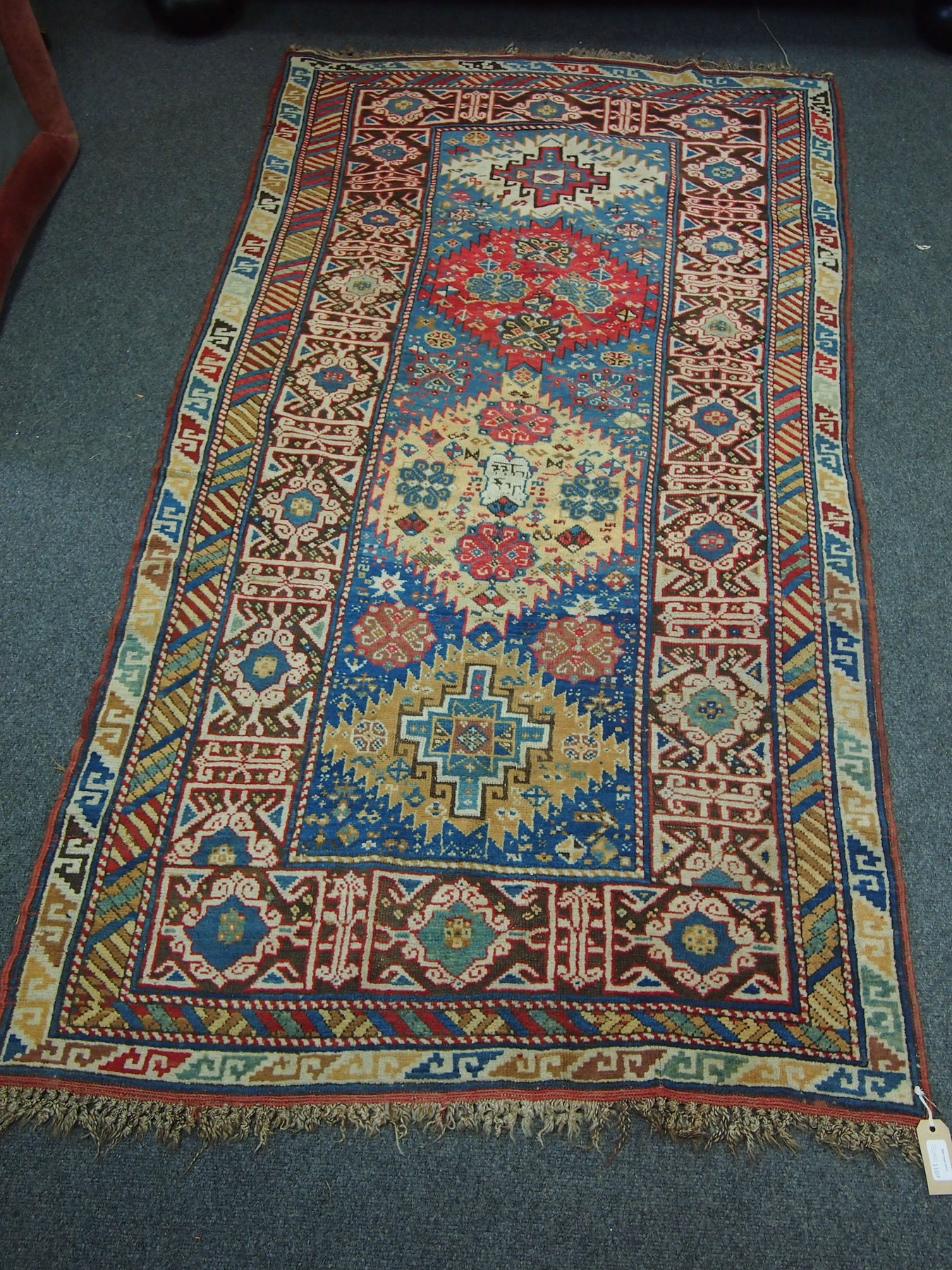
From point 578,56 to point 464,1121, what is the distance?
9.31 ft

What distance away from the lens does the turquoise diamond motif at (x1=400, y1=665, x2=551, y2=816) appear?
1.85m

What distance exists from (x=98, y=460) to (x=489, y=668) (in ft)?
3.24

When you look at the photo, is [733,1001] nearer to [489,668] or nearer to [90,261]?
[489,668]

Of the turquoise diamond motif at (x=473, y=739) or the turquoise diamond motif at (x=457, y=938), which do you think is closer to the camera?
the turquoise diamond motif at (x=457, y=938)

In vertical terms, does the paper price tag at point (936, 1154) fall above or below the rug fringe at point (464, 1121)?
above

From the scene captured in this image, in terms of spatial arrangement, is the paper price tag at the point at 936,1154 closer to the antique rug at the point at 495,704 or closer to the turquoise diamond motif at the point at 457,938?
the antique rug at the point at 495,704

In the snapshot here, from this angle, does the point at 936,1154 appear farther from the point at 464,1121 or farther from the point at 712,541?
the point at 712,541

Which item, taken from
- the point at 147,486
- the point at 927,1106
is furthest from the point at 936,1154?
the point at 147,486

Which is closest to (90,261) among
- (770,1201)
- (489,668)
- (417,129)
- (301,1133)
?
(417,129)

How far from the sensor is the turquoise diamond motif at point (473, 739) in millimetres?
1851

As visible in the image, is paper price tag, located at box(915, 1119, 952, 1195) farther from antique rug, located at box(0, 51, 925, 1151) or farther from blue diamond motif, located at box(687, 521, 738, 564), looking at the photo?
blue diamond motif, located at box(687, 521, 738, 564)

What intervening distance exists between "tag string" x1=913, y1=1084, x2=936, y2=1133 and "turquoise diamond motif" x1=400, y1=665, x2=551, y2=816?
0.78 m

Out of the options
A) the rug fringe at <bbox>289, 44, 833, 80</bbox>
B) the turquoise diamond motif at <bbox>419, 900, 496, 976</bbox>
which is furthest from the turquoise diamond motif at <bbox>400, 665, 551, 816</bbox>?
the rug fringe at <bbox>289, 44, 833, 80</bbox>

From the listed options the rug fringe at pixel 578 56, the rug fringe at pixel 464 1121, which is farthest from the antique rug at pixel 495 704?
the rug fringe at pixel 578 56
